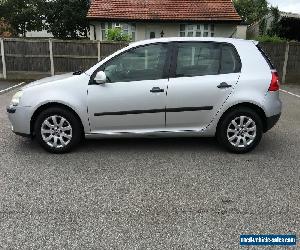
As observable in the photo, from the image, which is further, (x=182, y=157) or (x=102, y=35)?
(x=102, y=35)

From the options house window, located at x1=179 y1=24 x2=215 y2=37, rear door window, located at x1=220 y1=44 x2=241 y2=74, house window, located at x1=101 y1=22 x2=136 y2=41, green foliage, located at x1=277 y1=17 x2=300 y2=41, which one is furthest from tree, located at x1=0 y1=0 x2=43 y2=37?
rear door window, located at x1=220 y1=44 x2=241 y2=74

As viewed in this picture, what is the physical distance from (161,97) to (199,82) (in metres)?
0.60

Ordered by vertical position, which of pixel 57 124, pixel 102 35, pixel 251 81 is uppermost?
pixel 102 35

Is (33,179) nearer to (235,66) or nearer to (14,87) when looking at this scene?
(235,66)

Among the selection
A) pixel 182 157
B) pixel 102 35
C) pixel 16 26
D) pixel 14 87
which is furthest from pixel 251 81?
pixel 16 26

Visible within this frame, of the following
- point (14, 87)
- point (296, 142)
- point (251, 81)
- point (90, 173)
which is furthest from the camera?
point (14, 87)

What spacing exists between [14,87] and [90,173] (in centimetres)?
861

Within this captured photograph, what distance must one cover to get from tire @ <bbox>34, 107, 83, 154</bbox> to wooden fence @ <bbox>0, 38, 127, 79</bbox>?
28.2 ft

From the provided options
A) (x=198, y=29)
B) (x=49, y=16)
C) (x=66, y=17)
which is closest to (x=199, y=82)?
(x=198, y=29)

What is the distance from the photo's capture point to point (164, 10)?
24.3m

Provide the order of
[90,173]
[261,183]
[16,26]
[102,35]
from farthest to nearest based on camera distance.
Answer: [16,26], [102,35], [90,173], [261,183]

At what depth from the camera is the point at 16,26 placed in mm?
37406

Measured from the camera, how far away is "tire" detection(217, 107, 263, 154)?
521cm

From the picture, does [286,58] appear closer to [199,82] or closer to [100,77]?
[199,82]
